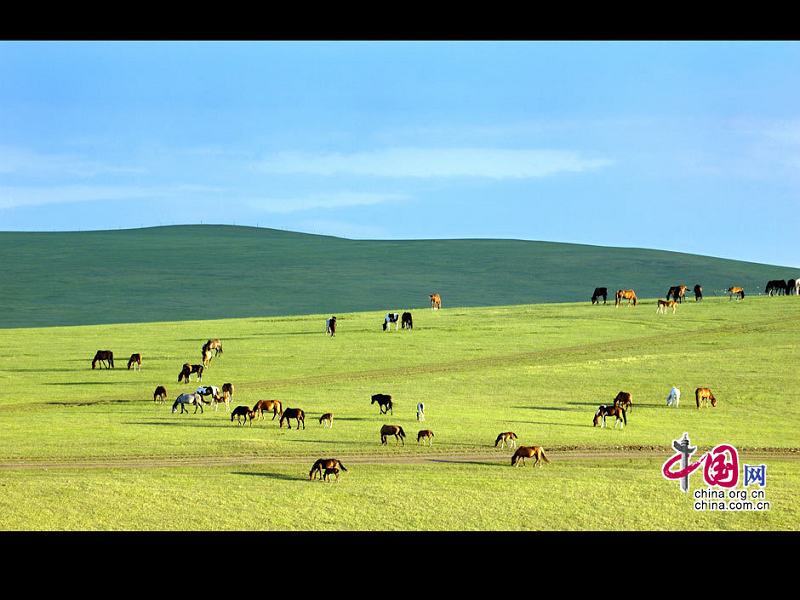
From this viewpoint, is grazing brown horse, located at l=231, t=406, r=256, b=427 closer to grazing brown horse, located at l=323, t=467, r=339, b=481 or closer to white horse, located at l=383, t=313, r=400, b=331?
grazing brown horse, located at l=323, t=467, r=339, b=481

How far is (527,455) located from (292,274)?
276ft

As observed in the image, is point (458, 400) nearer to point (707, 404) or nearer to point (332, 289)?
point (707, 404)

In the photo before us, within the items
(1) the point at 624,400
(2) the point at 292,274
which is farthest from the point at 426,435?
(2) the point at 292,274

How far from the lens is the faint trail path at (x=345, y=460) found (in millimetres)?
25234

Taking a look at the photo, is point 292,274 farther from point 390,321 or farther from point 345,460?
point 345,460

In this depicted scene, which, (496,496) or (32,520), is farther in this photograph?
(496,496)

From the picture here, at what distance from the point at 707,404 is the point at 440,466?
16.0 metres

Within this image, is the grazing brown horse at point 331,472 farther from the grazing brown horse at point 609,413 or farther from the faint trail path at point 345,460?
the grazing brown horse at point 609,413

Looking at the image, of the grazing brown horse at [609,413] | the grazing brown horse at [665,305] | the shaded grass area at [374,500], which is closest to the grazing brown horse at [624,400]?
the grazing brown horse at [609,413]

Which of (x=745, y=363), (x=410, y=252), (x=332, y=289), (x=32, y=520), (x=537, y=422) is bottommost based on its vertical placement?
(x=32, y=520)

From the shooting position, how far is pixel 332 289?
10000 centimetres

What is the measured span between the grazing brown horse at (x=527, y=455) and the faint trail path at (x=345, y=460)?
480mm

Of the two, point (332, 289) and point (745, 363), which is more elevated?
point (332, 289)
